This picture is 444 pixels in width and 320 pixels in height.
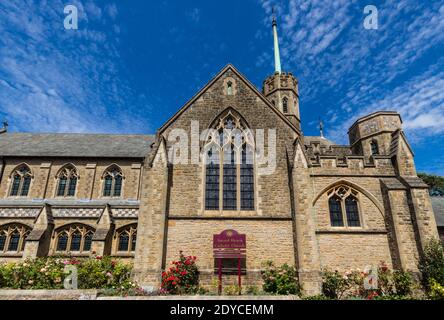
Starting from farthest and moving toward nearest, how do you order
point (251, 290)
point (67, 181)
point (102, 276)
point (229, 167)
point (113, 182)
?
point (113, 182) < point (67, 181) < point (229, 167) < point (251, 290) < point (102, 276)

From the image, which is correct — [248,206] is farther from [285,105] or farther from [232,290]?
[285,105]

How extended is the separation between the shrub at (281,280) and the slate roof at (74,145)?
13816mm

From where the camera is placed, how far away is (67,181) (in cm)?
2097

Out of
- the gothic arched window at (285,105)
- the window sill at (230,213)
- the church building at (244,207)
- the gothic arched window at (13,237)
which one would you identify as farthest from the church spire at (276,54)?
the gothic arched window at (13,237)

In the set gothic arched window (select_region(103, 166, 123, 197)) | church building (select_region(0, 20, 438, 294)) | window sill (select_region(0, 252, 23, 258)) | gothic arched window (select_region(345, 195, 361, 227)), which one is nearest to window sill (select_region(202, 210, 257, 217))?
church building (select_region(0, 20, 438, 294))

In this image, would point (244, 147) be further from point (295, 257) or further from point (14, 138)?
point (14, 138)

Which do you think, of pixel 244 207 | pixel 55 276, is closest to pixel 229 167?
pixel 244 207

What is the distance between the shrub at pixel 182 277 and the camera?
12094 mm

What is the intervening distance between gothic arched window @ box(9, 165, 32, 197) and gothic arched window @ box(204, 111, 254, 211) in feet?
51.0

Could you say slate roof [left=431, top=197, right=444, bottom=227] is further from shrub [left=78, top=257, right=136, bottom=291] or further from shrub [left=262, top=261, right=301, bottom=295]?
shrub [left=78, top=257, right=136, bottom=291]

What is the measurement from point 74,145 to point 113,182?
19.7 ft

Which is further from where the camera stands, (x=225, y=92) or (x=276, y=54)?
(x=276, y=54)
